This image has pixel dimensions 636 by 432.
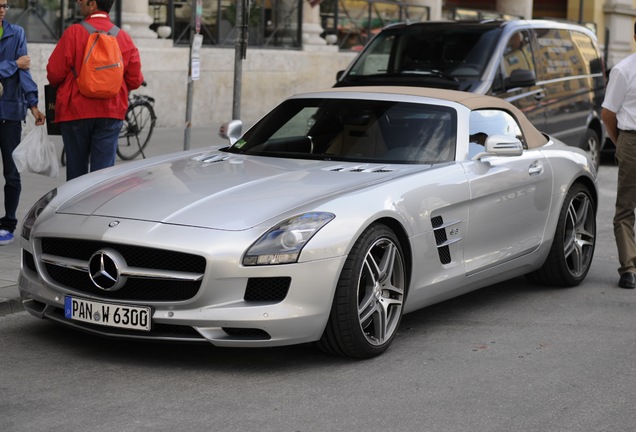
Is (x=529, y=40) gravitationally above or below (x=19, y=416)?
above

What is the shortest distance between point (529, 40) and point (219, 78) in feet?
25.9

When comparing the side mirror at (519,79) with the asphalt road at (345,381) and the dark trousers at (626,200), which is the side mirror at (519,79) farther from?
the asphalt road at (345,381)

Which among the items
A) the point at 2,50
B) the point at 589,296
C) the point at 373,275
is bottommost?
the point at 589,296

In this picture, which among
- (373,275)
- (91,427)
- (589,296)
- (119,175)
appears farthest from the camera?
(589,296)

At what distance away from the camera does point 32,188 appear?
12023 mm

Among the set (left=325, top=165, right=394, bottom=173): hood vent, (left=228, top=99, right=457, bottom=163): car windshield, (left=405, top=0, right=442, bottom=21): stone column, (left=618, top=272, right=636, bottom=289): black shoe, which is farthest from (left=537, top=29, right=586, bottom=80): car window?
(left=405, top=0, right=442, bottom=21): stone column

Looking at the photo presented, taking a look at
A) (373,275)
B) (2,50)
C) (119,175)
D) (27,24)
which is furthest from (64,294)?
(27,24)

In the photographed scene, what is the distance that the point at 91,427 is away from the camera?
15.9 ft

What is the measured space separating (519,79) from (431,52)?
3.57 feet

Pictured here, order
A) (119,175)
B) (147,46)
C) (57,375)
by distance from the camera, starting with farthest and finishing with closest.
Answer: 1. (147,46)
2. (119,175)
3. (57,375)

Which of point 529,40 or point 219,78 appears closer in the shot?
point 529,40

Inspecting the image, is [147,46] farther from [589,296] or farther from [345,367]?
[345,367]

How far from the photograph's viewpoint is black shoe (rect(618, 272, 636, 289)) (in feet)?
27.5

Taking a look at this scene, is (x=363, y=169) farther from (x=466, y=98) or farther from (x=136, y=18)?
(x=136, y=18)
